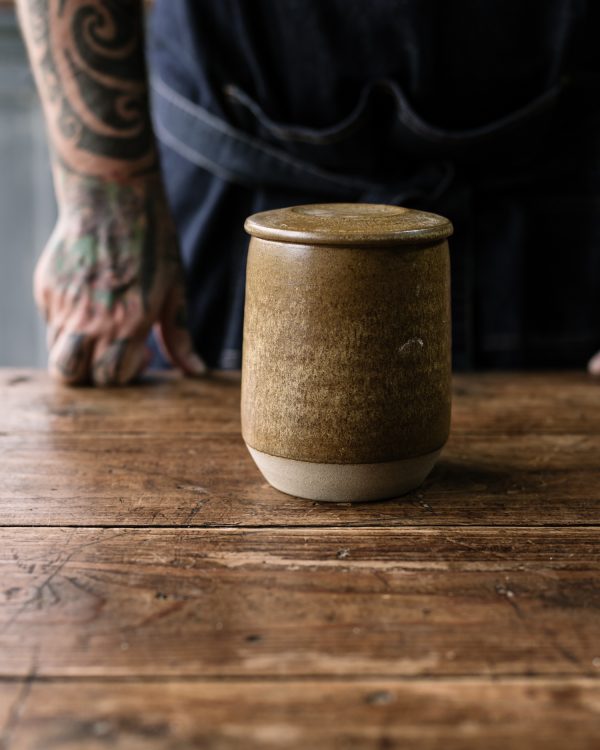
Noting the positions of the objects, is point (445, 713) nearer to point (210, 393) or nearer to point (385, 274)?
point (385, 274)

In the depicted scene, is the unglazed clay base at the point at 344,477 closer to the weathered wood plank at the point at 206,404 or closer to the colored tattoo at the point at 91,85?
the weathered wood plank at the point at 206,404

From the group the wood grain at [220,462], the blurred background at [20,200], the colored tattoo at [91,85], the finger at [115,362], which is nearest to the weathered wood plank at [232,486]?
the wood grain at [220,462]

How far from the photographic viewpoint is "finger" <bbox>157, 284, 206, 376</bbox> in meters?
1.10

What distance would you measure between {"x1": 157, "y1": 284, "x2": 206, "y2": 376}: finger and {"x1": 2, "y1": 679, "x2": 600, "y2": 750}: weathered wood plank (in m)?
0.66

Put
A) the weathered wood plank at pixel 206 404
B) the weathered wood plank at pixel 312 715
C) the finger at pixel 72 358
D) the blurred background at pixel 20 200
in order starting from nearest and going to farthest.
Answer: the weathered wood plank at pixel 312 715
the weathered wood plank at pixel 206 404
the finger at pixel 72 358
the blurred background at pixel 20 200

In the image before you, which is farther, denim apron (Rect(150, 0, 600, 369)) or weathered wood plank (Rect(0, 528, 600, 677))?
denim apron (Rect(150, 0, 600, 369))

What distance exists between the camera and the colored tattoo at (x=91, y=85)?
1083mm

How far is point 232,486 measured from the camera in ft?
2.41

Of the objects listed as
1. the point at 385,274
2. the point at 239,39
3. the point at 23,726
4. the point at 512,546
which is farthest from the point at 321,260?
the point at 239,39

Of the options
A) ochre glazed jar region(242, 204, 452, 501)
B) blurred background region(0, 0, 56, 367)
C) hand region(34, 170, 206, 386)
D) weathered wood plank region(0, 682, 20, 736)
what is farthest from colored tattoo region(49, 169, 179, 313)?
blurred background region(0, 0, 56, 367)

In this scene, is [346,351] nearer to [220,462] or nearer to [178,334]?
[220,462]

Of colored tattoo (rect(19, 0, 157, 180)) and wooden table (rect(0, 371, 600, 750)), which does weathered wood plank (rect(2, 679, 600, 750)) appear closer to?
wooden table (rect(0, 371, 600, 750))

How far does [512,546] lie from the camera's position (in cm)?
62

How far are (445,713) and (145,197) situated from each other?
79 centimetres
